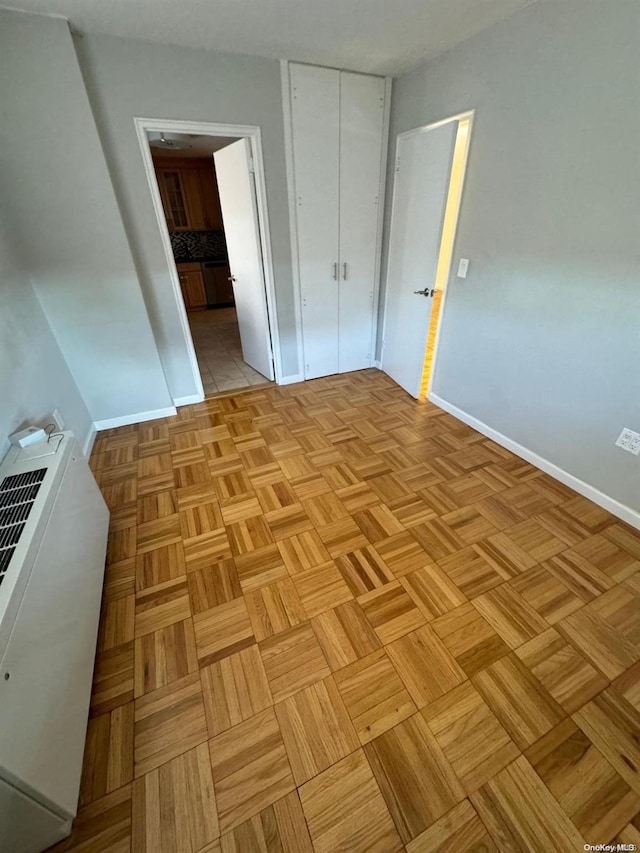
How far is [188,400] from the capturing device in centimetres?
308

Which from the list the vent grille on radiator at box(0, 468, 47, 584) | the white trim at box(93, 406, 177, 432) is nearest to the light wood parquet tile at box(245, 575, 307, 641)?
the vent grille on radiator at box(0, 468, 47, 584)

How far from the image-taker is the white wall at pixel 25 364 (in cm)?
163

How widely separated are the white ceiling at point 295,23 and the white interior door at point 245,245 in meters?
0.58

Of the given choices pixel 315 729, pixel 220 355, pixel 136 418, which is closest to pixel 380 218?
pixel 220 355

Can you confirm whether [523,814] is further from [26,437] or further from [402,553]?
[26,437]

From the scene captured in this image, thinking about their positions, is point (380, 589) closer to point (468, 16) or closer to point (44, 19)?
point (468, 16)

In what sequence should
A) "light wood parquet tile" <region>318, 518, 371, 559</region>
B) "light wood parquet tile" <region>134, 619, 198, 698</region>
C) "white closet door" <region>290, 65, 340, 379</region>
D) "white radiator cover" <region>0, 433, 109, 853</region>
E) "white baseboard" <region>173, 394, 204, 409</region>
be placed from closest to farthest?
"white radiator cover" <region>0, 433, 109, 853</region>, "light wood parquet tile" <region>134, 619, 198, 698</region>, "light wood parquet tile" <region>318, 518, 371, 559</region>, "white closet door" <region>290, 65, 340, 379</region>, "white baseboard" <region>173, 394, 204, 409</region>

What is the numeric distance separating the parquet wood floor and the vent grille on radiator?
0.59m

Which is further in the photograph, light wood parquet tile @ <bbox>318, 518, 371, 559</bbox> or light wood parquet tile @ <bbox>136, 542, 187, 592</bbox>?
light wood parquet tile @ <bbox>318, 518, 371, 559</bbox>

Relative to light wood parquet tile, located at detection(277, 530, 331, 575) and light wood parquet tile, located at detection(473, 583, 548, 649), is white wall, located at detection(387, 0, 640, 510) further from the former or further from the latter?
light wood parquet tile, located at detection(277, 530, 331, 575)

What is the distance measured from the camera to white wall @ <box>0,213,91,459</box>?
1628 millimetres

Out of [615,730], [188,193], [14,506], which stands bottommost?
[615,730]

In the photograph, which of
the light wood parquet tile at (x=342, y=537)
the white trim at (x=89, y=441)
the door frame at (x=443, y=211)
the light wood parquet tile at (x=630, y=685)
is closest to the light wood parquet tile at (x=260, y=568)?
the light wood parquet tile at (x=342, y=537)

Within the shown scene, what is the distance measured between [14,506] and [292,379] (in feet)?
8.23
